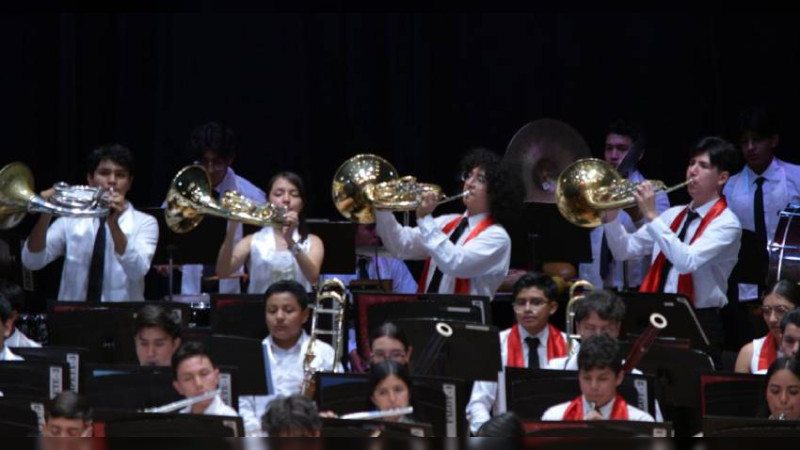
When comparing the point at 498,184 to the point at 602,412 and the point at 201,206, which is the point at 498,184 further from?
the point at 602,412

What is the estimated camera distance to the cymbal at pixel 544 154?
29.5 ft

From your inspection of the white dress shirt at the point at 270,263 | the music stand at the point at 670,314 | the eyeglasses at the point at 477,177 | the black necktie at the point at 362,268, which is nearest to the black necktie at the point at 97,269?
the white dress shirt at the point at 270,263

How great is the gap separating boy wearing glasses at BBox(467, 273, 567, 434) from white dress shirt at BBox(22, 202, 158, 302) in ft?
6.47

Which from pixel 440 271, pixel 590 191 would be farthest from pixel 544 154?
pixel 440 271

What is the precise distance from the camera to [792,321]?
6750 millimetres

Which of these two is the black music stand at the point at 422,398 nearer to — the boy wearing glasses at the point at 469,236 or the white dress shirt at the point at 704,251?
the boy wearing glasses at the point at 469,236

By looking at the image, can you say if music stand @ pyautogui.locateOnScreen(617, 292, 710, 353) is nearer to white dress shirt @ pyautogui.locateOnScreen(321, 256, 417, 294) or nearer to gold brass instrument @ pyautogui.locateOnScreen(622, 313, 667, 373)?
gold brass instrument @ pyautogui.locateOnScreen(622, 313, 667, 373)

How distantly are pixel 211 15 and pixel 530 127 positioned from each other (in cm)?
255

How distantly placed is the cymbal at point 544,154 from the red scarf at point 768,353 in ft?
7.14

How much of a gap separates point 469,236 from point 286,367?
4.00 ft

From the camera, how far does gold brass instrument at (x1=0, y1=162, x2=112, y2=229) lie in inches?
311


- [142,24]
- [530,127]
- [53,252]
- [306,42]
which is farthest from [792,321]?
[142,24]

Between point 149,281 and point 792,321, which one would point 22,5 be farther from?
point 792,321

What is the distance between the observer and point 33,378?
664 cm
